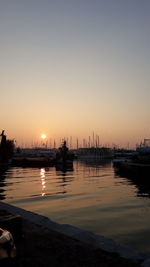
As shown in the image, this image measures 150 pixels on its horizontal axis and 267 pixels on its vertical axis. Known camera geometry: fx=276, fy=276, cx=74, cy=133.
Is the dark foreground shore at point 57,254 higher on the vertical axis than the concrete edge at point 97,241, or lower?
higher

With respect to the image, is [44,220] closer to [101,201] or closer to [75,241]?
[75,241]

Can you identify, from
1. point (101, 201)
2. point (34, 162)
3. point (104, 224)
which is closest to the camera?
point (104, 224)

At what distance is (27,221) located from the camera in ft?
37.0

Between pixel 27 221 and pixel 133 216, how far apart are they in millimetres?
7655

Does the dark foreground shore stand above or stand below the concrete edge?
above

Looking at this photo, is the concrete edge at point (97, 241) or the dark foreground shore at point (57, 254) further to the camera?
the concrete edge at point (97, 241)

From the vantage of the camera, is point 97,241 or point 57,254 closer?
point 57,254

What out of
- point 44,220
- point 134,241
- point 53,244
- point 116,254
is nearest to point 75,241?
point 53,244

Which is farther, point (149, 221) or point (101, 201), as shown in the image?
point (101, 201)

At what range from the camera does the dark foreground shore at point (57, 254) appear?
677 centimetres

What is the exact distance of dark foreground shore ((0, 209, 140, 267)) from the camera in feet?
22.2

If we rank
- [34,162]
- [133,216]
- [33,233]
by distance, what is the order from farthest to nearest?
1. [34,162]
2. [133,216]
3. [33,233]

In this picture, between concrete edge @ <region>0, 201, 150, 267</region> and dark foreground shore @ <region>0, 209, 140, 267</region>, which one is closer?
dark foreground shore @ <region>0, 209, 140, 267</region>

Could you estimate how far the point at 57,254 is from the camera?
7.42 m
